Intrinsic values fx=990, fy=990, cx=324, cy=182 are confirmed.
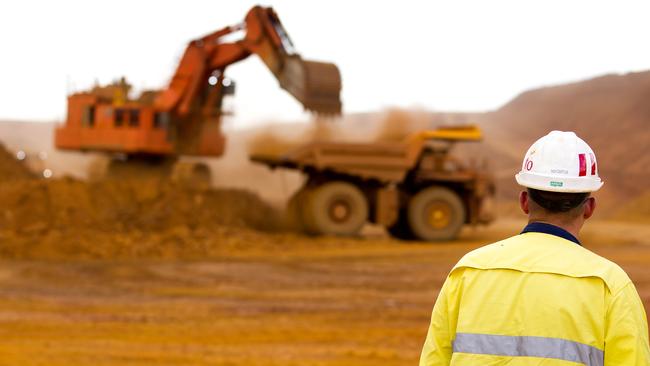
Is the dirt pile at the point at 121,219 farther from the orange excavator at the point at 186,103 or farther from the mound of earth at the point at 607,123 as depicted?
the mound of earth at the point at 607,123

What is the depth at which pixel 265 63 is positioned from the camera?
20656mm

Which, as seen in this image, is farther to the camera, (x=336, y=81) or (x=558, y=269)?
(x=336, y=81)

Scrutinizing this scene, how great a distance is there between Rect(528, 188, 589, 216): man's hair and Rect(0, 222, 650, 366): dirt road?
5978 mm

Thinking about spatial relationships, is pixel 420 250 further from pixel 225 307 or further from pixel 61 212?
pixel 225 307

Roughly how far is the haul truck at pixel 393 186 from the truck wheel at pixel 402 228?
16 millimetres

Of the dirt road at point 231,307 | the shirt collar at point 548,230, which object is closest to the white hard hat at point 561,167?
the shirt collar at point 548,230

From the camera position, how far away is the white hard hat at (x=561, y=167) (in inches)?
111

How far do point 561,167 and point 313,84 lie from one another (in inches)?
691

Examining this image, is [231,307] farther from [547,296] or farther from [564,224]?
[547,296]

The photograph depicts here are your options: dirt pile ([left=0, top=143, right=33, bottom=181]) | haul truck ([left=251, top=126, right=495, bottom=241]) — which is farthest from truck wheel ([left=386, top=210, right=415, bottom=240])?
dirt pile ([left=0, top=143, right=33, bottom=181])

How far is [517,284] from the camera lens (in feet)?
8.89

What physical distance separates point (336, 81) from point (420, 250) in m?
3.91

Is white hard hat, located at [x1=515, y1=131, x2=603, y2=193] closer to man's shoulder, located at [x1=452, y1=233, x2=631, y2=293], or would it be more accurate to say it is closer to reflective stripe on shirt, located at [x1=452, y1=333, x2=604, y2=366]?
man's shoulder, located at [x1=452, y1=233, x2=631, y2=293]

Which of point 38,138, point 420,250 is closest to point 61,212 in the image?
point 420,250
